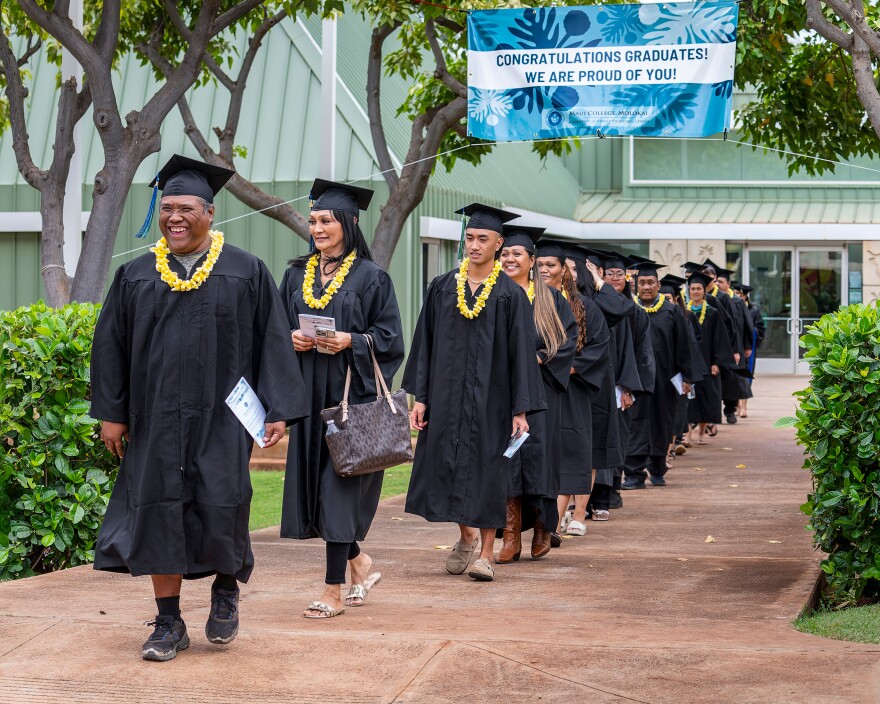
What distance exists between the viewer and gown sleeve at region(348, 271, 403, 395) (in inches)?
248

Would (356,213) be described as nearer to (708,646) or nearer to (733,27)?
(708,646)

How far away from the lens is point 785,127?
46.1 feet

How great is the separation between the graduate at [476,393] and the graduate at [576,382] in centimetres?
133

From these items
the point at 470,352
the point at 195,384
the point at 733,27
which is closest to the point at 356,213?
the point at 470,352

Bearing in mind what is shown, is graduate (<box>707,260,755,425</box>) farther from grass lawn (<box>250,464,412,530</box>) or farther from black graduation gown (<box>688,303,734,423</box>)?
grass lawn (<box>250,464,412,530</box>)

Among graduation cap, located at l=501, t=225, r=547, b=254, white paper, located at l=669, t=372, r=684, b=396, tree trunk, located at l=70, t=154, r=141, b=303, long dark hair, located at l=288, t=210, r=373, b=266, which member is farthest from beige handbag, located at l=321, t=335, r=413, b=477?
white paper, located at l=669, t=372, r=684, b=396

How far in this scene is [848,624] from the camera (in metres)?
5.92

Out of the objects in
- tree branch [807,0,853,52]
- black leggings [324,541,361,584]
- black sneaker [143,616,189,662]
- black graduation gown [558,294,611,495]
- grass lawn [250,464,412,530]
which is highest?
tree branch [807,0,853,52]

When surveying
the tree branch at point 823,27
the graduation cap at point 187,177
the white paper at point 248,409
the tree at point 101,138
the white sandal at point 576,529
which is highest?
the tree branch at point 823,27

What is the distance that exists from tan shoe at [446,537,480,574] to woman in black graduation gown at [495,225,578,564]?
245mm

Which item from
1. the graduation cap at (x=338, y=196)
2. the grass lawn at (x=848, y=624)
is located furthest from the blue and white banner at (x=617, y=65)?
the grass lawn at (x=848, y=624)

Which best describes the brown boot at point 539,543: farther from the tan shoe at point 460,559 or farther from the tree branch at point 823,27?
the tree branch at point 823,27

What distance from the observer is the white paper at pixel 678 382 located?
13.0 meters

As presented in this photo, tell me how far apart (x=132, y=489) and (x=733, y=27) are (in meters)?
7.14
